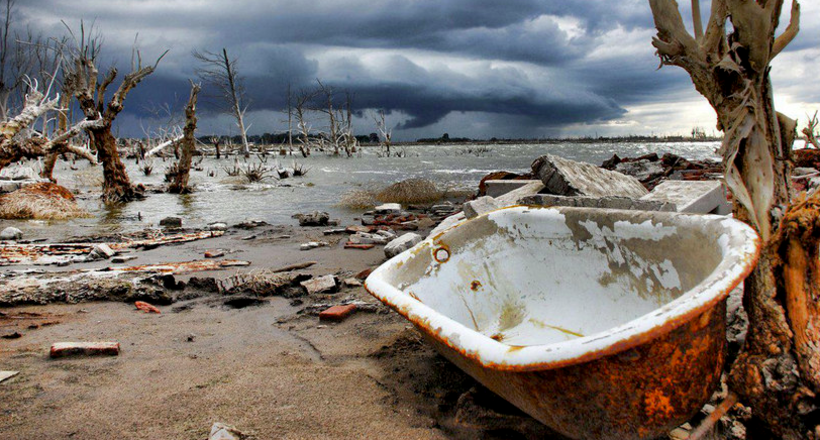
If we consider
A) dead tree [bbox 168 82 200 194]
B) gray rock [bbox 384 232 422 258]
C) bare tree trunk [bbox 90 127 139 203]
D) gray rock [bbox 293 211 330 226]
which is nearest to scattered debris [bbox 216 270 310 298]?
gray rock [bbox 384 232 422 258]

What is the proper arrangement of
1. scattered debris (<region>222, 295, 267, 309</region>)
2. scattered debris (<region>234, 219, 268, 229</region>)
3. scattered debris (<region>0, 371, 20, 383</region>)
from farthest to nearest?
scattered debris (<region>234, 219, 268, 229</region>), scattered debris (<region>222, 295, 267, 309</region>), scattered debris (<region>0, 371, 20, 383</region>)

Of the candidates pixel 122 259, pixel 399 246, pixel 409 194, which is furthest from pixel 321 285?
pixel 409 194

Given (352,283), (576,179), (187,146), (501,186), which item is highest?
(187,146)

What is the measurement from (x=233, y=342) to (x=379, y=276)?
46.5 inches

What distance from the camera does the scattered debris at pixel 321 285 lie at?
4.17 m

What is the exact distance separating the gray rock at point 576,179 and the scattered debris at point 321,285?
2.76 metres

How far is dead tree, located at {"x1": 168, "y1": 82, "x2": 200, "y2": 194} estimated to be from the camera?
15328mm

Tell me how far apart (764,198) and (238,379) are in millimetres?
2674

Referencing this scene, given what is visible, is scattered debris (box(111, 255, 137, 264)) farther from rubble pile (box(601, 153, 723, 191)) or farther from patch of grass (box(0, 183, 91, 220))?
rubble pile (box(601, 153, 723, 191))

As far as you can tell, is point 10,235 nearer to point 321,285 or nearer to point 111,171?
point 321,285

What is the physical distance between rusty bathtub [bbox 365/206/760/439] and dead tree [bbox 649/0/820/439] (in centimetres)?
21

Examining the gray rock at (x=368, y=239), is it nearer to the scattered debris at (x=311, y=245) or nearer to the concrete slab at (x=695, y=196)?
the scattered debris at (x=311, y=245)

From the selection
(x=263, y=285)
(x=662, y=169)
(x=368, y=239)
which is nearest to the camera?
(x=263, y=285)

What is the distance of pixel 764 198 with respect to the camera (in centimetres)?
211
